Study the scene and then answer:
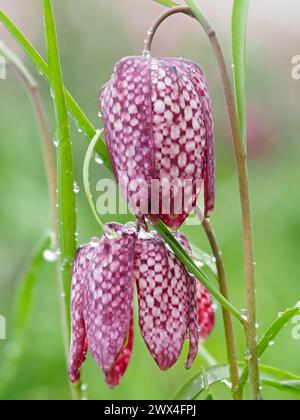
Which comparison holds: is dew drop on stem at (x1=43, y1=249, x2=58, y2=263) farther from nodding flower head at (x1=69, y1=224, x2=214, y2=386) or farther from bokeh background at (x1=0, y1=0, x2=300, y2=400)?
nodding flower head at (x1=69, y1=224, x2=214, y2=386)

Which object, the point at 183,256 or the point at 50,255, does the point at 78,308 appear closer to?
the point at 183,256

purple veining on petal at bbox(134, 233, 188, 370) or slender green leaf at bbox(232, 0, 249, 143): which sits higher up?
slender green leaf at bbox(232, 0, 249, 143)

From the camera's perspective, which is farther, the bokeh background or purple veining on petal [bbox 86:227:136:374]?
the bokeh background

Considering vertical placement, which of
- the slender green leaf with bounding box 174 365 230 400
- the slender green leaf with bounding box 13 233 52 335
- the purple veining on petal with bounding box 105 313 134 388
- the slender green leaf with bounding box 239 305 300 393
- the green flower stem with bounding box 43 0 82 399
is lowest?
the slender green leaf with bounding box 174 365 230 400

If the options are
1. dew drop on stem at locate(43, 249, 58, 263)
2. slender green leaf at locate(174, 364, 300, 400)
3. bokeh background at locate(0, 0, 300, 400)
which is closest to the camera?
slender green leaf at locate(174, 364, 300, 400)

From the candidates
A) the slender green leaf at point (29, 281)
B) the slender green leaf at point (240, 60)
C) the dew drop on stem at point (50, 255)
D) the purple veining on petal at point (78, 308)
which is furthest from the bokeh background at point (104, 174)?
the slender green leaf at point (240, 60)

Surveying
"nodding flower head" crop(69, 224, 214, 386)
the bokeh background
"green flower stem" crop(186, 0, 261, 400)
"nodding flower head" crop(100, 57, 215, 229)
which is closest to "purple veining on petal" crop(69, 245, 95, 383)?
"nodding flower head" crop(69, 224, 214, 386)

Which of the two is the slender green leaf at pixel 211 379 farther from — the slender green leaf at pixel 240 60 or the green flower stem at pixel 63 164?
the slender green leaf at pixel 240 60
